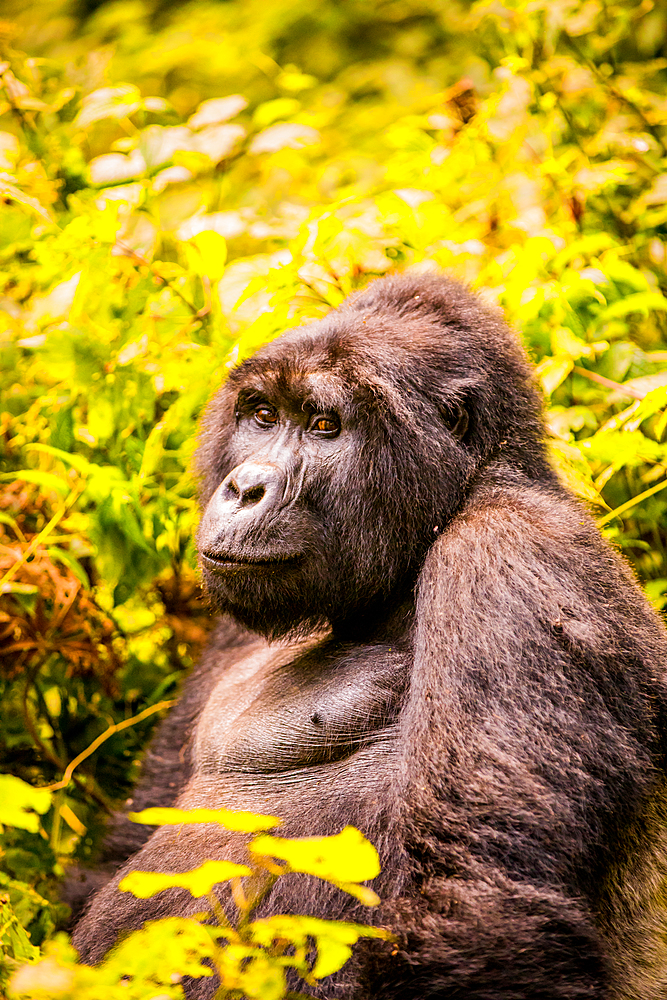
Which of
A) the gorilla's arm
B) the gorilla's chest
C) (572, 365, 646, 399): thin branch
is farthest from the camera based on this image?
(572, 365, 646, 399): thin branch

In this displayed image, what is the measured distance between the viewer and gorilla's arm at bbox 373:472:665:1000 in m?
1.91

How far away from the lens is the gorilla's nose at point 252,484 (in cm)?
248

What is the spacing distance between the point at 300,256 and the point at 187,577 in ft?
4.59

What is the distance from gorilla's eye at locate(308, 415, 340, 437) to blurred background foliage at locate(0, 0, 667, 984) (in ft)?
1.62

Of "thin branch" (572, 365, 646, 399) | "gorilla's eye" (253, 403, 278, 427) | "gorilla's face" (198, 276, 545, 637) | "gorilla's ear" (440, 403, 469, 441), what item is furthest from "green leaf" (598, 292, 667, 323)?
"gorilla's eye" (253, 403, 278, 427)

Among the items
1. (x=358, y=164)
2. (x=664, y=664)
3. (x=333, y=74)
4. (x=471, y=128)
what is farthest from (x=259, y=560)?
(x=333, y=74)

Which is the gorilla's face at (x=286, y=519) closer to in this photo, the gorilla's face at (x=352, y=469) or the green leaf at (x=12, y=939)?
the gorilla's face at (x=352, y=469)

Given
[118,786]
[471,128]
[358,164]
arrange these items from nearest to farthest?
[118,786], [471,128], [358,164]

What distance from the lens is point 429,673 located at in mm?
2129

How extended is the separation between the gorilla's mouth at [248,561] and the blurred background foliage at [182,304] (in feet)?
2.07

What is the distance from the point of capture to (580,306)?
323 cm

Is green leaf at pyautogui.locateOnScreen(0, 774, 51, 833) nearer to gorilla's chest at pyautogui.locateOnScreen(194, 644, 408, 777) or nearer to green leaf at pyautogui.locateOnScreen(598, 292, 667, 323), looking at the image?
gorilla's chest at pyautogui.locateOnScreen(194, 644, 408, 777)

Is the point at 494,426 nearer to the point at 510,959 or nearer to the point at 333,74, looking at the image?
the point at 510,959

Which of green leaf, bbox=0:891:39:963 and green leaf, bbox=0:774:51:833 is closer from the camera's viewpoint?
green leaf, bbox=0:774:51:833
